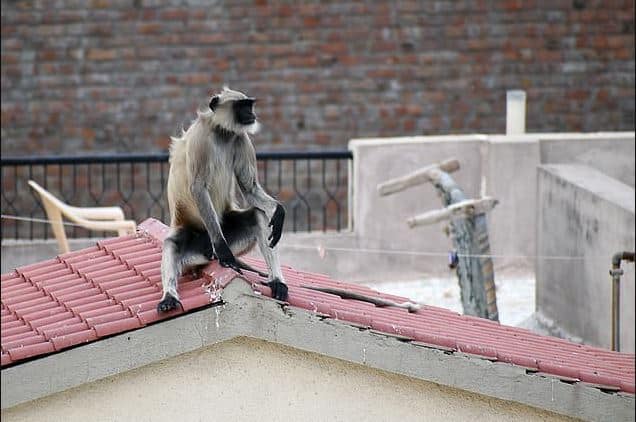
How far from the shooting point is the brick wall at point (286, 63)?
15703mm

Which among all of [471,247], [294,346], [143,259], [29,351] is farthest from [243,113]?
[471,247]

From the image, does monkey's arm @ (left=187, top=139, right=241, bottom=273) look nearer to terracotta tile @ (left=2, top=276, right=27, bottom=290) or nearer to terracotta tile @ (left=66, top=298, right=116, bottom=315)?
terracotta tile @ (left=66, top=298, right=116, bottom=315)

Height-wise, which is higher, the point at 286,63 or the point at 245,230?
the point at 286,63

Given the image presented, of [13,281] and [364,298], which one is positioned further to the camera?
[13,281]

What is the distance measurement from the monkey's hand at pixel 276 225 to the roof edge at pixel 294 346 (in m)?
0.64

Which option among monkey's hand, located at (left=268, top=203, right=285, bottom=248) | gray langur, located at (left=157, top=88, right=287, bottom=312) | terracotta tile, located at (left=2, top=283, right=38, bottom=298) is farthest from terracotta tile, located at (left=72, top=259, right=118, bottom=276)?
monkey's hand, located at (left=268, top=203, right=285, bottom=248)

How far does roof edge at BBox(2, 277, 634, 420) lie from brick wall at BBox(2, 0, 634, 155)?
9266mm

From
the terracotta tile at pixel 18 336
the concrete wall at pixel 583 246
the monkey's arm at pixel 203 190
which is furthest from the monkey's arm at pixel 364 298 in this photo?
the concrete wall at pixel 583 246

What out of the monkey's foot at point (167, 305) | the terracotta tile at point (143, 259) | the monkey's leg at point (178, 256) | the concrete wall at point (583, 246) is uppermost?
the monkey's leg at point (178, 256)

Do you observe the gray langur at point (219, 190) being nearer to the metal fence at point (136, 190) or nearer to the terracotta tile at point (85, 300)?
the terracotta tile at point (85, 300)

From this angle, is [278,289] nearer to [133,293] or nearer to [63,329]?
[133,293]

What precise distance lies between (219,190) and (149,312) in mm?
1010

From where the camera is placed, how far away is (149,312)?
6.52 m

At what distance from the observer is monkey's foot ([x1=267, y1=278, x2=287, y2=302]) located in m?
6.57
